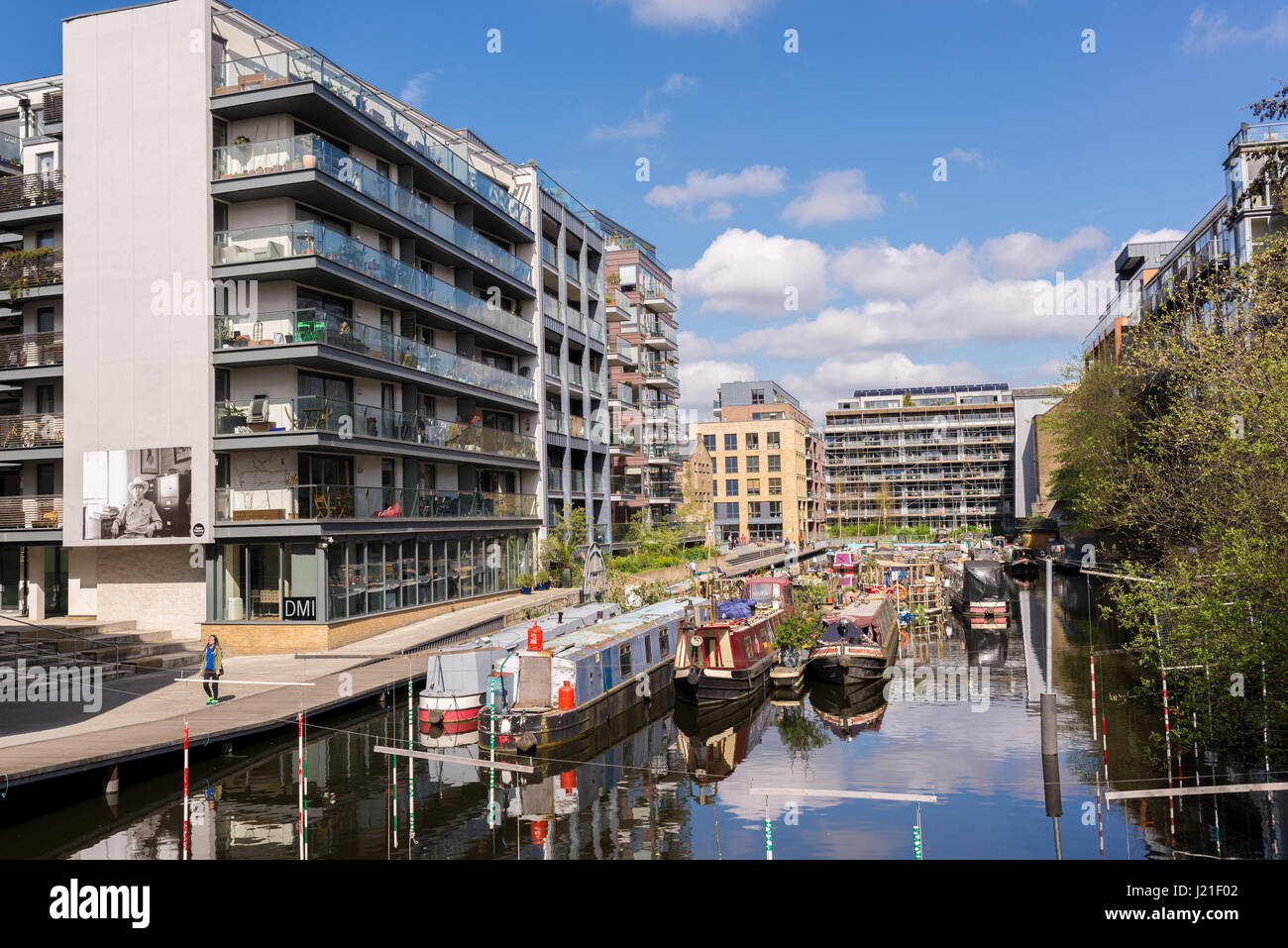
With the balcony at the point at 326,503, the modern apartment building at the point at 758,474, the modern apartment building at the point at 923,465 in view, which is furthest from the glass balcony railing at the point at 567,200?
the modern apartment building at the point at 923,465

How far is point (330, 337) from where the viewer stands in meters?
30.9

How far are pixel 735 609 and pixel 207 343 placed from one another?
19771 mm

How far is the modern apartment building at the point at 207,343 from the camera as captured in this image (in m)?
30.2

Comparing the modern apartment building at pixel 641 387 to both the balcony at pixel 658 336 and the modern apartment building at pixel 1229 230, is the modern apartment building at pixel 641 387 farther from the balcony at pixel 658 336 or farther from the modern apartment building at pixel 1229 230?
the modern apartment building at pixel 1229 230

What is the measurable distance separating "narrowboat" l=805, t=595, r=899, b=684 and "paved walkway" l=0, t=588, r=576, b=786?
41.3 ft

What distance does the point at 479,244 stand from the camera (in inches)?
1645

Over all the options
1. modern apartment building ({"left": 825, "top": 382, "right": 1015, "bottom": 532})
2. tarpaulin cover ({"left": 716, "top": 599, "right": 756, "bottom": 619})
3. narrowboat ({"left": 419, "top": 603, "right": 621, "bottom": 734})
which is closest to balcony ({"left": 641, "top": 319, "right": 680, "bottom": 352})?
tarpaulin cover ({"left": 716, "top": 599, "right": 756, "bottom": 619})

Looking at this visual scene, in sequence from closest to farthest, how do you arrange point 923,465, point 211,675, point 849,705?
1. point 211,675
2. point 849,705
3. point 923,465

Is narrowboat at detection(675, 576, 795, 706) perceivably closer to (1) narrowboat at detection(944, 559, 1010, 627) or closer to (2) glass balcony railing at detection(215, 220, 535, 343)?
(2) glass balcony railing at detection(215, 220, 535, 343)

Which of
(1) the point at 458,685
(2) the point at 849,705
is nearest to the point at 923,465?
(2) the point at 849,705

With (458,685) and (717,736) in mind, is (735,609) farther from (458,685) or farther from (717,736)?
(458,685)
